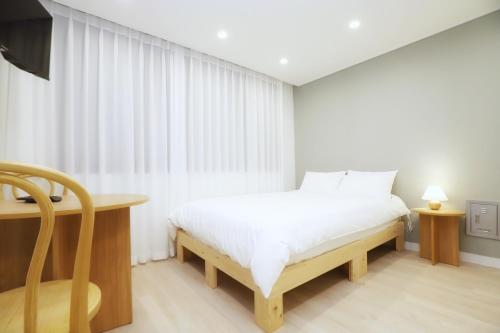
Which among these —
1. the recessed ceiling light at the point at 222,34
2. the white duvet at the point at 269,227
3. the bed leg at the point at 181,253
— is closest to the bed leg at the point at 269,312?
the white duvet at the point at 269,227

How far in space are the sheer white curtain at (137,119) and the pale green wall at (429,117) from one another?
134cm

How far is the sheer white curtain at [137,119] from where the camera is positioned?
2010mm

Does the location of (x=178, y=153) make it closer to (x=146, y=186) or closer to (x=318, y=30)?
(x=146, y=186)

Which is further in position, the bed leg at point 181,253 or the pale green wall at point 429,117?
the bed leg at point 181,253

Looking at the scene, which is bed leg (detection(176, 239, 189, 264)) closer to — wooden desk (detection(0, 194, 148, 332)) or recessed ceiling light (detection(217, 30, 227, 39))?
wooden desk (detection(0, 194, 148, 332))

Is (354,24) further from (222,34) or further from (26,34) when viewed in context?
(26,34)

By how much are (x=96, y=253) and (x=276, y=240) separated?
3.33ft

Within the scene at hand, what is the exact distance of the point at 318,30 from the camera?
8.15ft

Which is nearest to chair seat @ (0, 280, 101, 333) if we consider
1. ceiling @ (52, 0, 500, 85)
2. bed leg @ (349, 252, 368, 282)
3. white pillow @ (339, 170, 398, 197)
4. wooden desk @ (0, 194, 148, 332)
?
wooden desk @ (0, 194, 148, 332)

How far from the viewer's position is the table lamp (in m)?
2.32

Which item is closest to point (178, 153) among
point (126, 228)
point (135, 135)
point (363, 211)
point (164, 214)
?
point (135, 135)

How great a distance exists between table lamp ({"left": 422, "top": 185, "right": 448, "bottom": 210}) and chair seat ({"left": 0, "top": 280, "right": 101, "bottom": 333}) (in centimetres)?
279

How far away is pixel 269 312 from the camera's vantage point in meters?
1.35

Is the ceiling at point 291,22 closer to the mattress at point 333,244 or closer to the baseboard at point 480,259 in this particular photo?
the mattress at point 333,244
